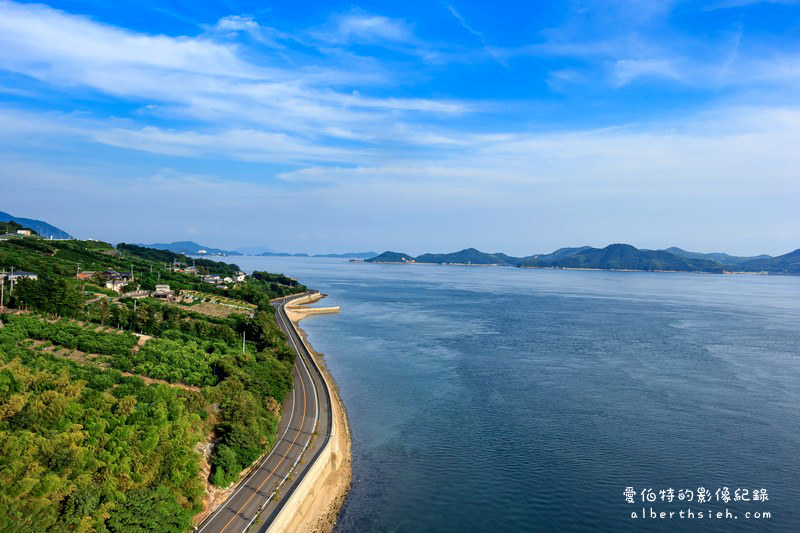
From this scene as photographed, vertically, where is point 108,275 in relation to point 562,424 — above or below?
above

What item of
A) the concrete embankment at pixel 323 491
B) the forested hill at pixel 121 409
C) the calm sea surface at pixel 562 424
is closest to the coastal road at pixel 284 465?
the concrete embankment at pixel 323 491

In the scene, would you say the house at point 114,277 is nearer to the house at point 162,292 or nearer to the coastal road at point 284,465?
the house at point 162,292

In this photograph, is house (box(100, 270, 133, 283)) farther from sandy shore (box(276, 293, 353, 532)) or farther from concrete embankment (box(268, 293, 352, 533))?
concrete embankment (box(268, 293, 352, 533))

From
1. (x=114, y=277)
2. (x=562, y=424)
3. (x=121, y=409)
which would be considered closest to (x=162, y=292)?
(x=114, y=277)

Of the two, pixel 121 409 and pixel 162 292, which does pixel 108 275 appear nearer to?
pixel 162 292

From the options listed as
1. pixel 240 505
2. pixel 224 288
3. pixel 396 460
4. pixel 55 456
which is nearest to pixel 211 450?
pixel 240 505

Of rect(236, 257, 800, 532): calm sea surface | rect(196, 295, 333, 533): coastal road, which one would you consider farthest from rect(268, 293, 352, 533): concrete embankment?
rect(236, 257, 800, 532): calm sea surface
